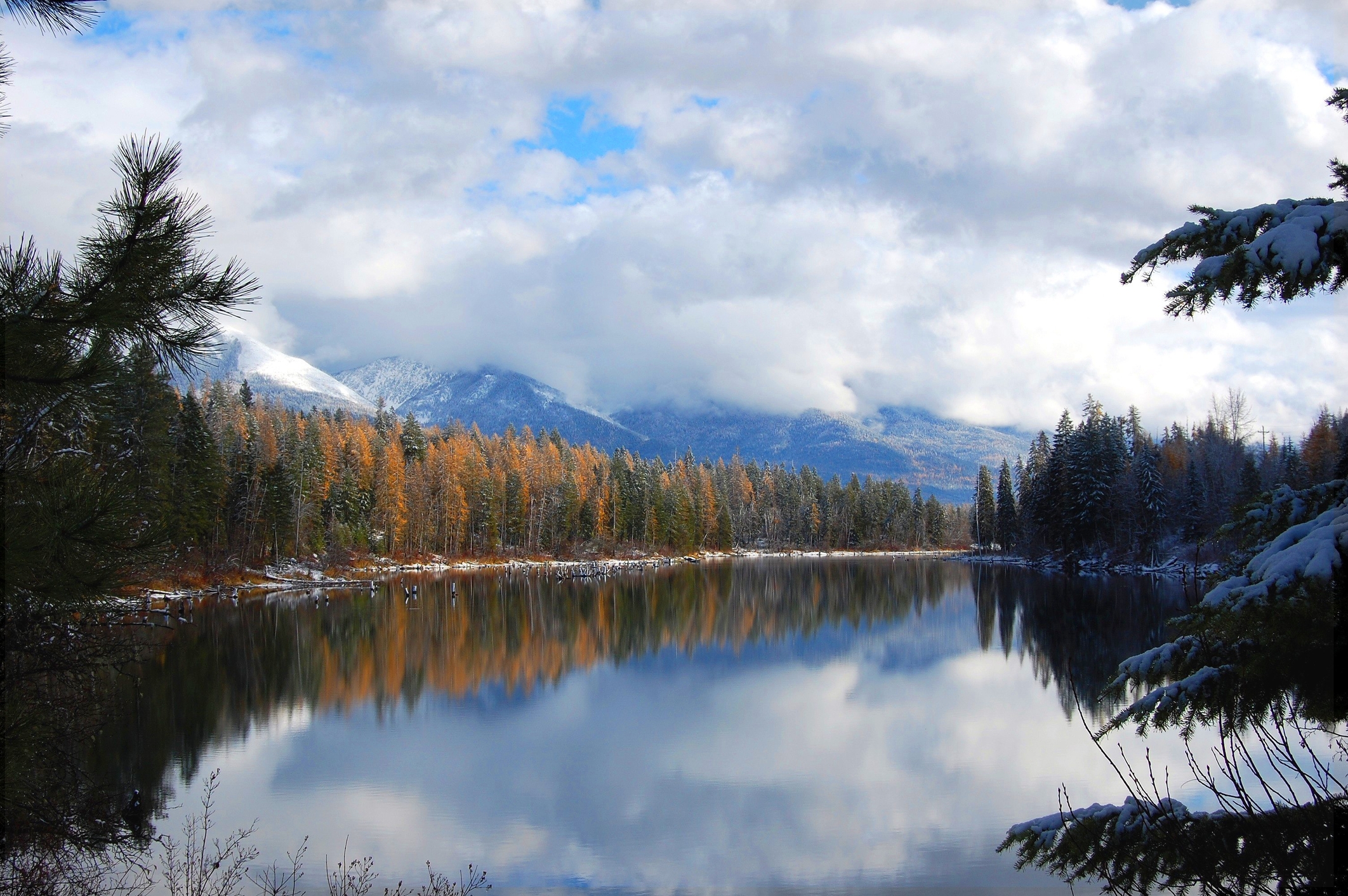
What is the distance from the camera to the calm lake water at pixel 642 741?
1492cm

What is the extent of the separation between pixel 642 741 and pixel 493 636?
18.9 m

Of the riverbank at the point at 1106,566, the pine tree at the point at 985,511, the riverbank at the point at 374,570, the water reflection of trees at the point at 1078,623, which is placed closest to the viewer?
the water reflection of trees at the point at 1078,623

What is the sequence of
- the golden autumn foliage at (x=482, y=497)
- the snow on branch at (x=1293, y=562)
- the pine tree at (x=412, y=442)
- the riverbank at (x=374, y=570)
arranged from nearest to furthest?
the snow on branch at (x=1293, y=562) < the riverbank at (x=374, y=570) < the golden autumn foliage at (x=482, y=497) < the pine tree at (x=412, y=442)

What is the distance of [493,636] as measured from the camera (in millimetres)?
39562

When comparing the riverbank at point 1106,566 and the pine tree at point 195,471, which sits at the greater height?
the pine tree at point 195,471

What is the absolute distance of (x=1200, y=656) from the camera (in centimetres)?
442

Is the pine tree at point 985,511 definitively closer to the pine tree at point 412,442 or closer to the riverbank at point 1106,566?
the riverbank at point 1106,566

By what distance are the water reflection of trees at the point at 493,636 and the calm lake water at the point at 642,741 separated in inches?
8.7

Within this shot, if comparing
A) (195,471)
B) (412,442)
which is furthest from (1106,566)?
(412,442)

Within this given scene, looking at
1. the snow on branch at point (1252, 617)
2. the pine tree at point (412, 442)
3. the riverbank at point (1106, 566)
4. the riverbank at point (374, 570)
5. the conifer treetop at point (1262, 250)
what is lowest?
the riverbank at point (374, 570)

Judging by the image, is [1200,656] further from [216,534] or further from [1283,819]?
[216,534]

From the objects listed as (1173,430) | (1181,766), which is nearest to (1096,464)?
(1173,430)

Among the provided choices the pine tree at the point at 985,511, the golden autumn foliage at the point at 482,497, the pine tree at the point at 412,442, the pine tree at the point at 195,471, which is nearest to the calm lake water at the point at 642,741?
the pine tree at the point at 195,471

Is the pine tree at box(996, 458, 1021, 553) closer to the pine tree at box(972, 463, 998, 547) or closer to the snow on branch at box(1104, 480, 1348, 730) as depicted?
Answer: the pine tree at box(972, 463, 998, 547)
